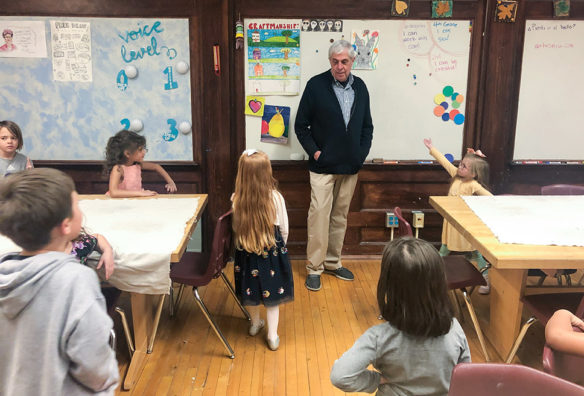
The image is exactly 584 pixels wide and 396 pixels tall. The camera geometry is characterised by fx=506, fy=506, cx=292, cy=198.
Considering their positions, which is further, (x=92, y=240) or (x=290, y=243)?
(x=290, y=243)

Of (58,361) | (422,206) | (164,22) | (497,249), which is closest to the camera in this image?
(58,361)

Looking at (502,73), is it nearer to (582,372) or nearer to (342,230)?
(342,230)

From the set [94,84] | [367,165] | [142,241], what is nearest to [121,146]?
[94,84]

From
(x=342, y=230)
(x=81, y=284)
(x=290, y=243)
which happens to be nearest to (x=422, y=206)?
(x=342, y=230)

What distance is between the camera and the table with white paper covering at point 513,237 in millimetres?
2049

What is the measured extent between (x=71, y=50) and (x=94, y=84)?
0.28 metres

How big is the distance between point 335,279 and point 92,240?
1936 mm

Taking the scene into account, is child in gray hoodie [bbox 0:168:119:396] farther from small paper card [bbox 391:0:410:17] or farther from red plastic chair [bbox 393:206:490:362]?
small paper card [bbox 391:0:410:17]

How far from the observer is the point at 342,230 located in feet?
12.0

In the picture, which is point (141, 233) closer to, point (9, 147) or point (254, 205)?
point (254, 205)

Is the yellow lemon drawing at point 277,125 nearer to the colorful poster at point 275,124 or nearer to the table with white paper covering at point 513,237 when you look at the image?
the colorful poster at point 275,124

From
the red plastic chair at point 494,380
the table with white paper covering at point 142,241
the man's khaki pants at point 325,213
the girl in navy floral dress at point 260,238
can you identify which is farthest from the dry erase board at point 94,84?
the red plastic chair at point 494,380

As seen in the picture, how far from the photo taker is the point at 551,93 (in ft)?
12.4

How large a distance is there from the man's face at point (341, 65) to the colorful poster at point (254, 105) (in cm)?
64
